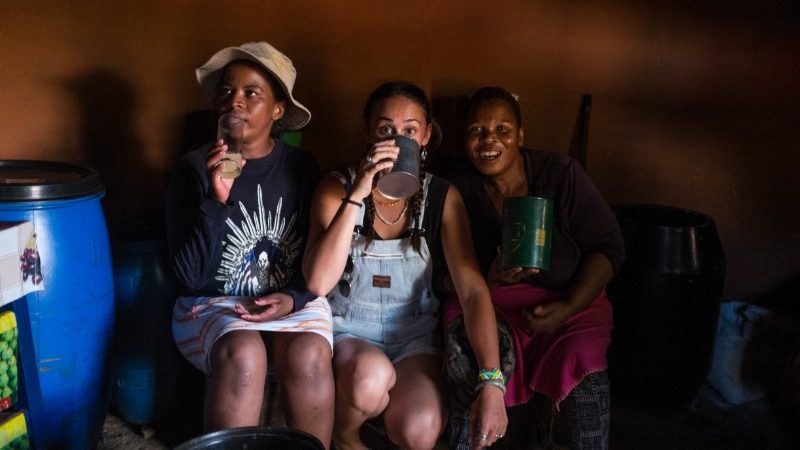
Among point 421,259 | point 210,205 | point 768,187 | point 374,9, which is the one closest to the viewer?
point 210,205

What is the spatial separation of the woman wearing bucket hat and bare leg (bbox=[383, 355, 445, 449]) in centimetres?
21

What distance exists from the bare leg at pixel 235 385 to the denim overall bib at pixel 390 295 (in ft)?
1.15

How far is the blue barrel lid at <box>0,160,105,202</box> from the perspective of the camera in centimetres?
203

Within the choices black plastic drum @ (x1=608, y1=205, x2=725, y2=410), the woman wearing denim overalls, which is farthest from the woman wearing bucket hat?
black plastic drum @ (x1=608, y1=205, x2=725, y2=410)

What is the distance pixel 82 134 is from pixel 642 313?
248 centimetres

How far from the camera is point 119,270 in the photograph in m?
2.46

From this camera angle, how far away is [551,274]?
2.34 meters

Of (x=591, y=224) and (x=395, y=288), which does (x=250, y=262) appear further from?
(x=591, y=224)

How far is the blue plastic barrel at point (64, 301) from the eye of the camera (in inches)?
80.4

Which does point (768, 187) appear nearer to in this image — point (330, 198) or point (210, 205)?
point (330, 198)

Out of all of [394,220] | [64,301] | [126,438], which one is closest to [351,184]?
[394,220]

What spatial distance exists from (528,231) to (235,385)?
3.26 ft

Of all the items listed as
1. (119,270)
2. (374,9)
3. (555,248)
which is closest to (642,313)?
(555,248)

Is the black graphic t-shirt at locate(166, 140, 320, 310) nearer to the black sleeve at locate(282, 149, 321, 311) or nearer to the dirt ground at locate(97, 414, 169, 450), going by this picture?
the black sleeve at locate(282, 149, 321, 311)
